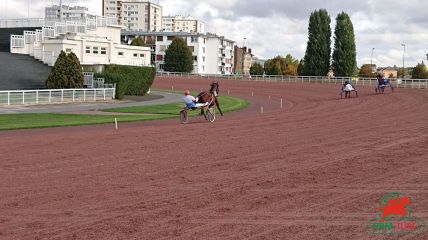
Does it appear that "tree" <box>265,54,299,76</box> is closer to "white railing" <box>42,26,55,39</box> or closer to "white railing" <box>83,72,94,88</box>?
"white railing" <box>42,26,55,39</box>

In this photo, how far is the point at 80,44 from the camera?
53969 mm

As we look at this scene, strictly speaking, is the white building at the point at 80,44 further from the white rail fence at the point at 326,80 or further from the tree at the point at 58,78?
the white rail fence at the point at 326,80

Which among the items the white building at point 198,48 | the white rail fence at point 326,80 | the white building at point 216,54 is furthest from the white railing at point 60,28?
the white building at point 216,54

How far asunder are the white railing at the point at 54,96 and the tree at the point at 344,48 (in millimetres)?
55814

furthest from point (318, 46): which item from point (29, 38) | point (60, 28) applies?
point (29, 38)

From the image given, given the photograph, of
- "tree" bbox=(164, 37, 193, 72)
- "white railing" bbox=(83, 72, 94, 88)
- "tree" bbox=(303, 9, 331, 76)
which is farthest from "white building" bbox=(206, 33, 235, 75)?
"white railing" bbox=(83, 72, 94, 88)

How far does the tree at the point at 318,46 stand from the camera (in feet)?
300

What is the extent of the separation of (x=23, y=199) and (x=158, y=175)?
308 cm

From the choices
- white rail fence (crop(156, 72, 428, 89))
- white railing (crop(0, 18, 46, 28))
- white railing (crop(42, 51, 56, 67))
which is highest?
white railing (crop(0, 18, 46, 28))

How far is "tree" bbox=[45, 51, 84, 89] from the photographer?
4112 cm

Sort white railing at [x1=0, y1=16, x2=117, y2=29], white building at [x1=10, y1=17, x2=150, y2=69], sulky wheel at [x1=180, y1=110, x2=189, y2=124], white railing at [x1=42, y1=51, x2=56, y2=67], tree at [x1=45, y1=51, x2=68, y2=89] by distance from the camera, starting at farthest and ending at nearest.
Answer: white railing at [x1=0, y1=16, x2=117, y2=29] < white building at [x1=10, y1=17, x2=150, y2=69] < white railing at [x1=42, y1=51, x2=56, y2=67] < tree at [x1=45, y1=51, x2=68, y2=89] < sulky wheel at [x1=180, y1=110, x2=189, y2=124]

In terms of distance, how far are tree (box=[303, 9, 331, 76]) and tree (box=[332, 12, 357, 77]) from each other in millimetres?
1541

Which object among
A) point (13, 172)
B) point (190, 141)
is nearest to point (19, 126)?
point (190, 141)

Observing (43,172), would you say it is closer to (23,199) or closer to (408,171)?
(23,199)
